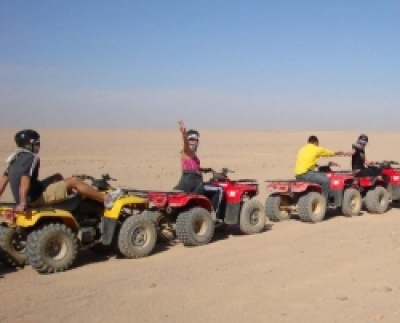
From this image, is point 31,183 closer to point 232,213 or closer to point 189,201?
point 189,201

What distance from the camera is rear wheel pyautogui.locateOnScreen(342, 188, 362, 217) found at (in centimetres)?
1091

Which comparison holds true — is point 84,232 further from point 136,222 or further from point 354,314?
point 354,314

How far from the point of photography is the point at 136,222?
24.5ft

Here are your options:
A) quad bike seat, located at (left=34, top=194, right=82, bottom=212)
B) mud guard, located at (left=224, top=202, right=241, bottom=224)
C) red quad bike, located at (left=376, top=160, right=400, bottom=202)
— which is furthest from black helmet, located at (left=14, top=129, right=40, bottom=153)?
red quad bike, located at (left=376, top=160, right=400, bottom=202)

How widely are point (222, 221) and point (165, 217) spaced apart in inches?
45.0

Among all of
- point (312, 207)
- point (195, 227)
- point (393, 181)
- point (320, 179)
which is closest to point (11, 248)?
point (195, 227)

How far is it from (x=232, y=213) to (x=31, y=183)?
3500 millimetres

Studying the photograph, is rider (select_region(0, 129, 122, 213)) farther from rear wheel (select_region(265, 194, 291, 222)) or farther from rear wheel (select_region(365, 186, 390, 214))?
rear wheel (select_region(365, 186, 390, 214))

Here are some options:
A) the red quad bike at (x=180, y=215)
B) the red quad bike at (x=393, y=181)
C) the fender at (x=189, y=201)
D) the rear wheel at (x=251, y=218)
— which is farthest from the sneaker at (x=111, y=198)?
the red quad bike at (x=393, y=181)

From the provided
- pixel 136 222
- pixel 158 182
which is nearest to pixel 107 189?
pixel 136 222

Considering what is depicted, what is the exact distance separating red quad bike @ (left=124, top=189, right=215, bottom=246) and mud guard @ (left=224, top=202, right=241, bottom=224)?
451mm

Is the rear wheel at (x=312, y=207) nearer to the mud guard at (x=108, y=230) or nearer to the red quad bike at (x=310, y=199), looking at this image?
the red quad bike at (x=310, y=199)

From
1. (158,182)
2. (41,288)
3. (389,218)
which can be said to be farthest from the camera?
(158,182)

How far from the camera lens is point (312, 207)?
1035 centimetres
